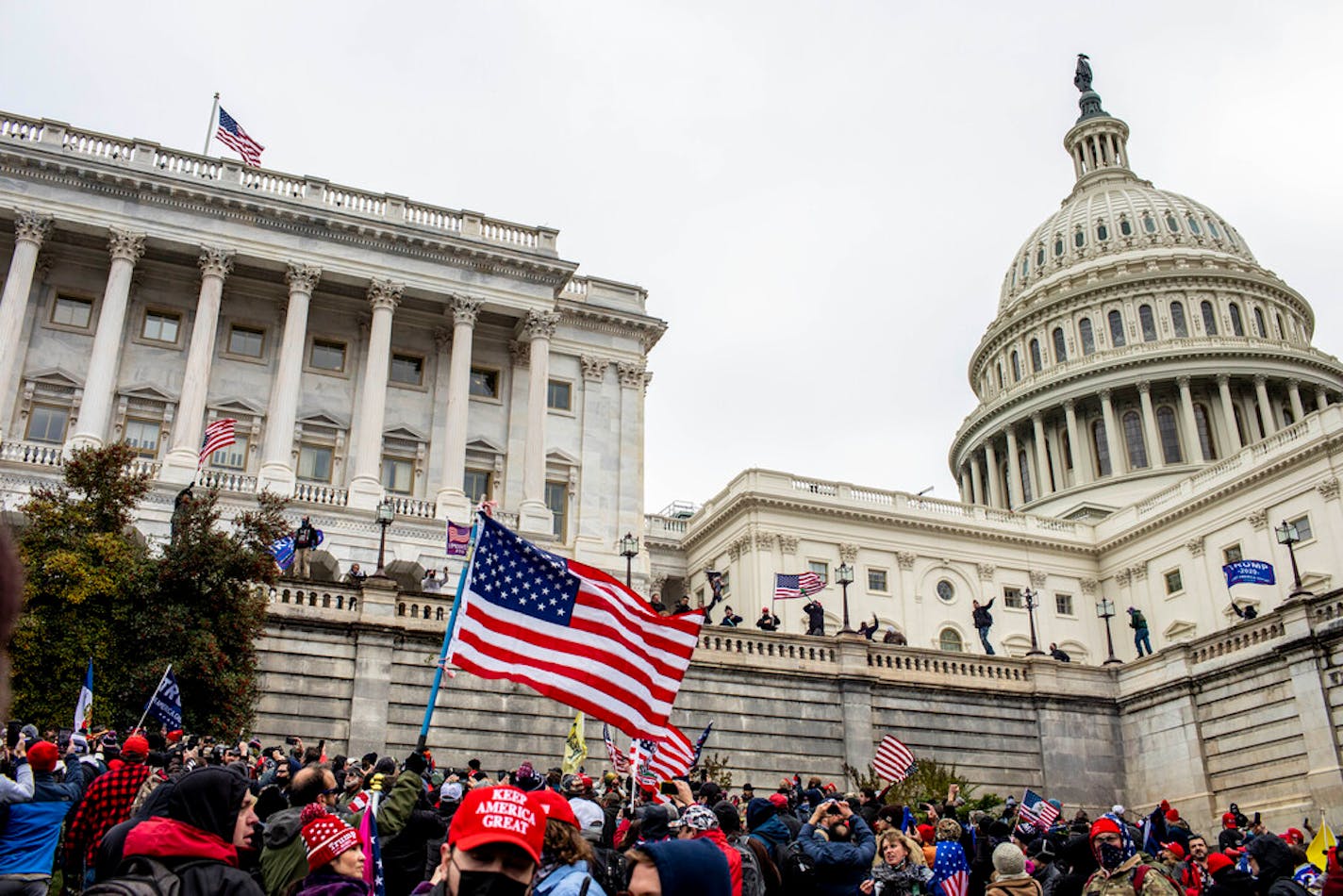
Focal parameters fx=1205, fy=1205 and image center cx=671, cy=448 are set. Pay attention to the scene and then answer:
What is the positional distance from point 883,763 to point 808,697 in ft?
28.0

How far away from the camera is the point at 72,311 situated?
149 ft

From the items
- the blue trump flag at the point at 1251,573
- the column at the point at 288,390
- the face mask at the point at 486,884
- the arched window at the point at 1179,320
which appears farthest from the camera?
the arched window at the point at 1179,320

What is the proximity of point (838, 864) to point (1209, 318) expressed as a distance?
9241cm

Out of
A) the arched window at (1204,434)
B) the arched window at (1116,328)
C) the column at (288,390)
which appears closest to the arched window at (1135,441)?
the arched window at (1204,434)

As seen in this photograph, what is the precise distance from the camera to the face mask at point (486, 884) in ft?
15.7

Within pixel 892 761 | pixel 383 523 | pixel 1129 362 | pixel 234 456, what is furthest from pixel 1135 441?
pixel 892 761

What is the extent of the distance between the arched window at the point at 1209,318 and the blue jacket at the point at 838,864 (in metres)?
90.3

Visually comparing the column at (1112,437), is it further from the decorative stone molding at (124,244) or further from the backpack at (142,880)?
the backpack at (142,880)

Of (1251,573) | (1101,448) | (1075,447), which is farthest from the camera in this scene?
(1101,448)

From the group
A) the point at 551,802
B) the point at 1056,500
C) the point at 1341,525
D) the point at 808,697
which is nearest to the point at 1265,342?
the point at 1056,500

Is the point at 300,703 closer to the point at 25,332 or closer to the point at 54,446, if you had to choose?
the point at 54,446

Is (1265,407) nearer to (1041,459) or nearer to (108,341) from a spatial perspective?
(1041,459)

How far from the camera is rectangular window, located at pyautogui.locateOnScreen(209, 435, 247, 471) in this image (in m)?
45.0

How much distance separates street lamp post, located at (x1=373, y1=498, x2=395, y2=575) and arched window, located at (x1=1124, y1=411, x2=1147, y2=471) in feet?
202
